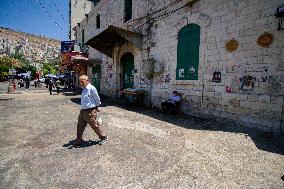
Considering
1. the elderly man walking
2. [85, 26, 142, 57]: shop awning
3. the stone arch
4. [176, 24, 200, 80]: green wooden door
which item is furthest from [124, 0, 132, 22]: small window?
the elderly man walking

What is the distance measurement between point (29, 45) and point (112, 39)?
68.8 m

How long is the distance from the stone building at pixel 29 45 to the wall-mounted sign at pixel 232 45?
6489 centimetres

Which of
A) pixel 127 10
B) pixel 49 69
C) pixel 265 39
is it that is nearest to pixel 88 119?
pixel 265 39

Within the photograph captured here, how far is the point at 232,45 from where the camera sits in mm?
7301

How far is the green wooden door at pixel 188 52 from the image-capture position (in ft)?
28.6

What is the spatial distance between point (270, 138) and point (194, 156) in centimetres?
260

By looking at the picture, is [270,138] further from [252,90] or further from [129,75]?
[129,75]

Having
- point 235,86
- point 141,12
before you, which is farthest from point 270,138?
point 141,12

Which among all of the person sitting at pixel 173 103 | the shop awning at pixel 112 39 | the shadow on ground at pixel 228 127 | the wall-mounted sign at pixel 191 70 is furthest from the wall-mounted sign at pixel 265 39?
the shop awning at pixel 112 39

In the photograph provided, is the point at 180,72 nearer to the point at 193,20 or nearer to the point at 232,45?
the point at 193,20

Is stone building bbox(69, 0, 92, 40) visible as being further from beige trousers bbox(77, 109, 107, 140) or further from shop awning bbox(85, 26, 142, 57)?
beige trousers bbox(77, 109, 107, 140)

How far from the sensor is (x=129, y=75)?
45.5 feet

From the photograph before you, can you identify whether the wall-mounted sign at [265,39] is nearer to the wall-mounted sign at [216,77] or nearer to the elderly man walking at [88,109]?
the wall-mounted sign at [216,77]

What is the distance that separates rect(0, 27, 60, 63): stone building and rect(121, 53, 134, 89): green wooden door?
56782 millimetres
